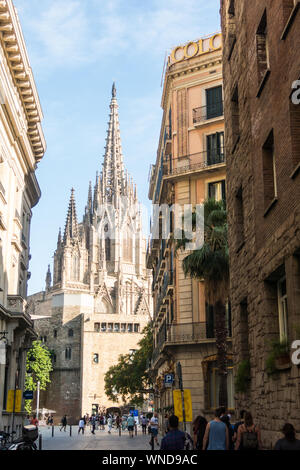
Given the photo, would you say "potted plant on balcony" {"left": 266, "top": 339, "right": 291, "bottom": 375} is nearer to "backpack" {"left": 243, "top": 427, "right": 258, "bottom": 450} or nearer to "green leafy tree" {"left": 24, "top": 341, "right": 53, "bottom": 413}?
"backpack" {"left": 243, "top": 427, "right": 258, "bottom": 450}

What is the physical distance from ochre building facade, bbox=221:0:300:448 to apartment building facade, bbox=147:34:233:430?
1487 cm

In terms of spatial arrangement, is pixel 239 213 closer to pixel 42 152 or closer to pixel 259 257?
pixel 259 257

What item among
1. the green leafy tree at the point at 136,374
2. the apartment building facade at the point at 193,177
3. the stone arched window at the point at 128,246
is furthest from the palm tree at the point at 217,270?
the stone arched window at the point at 128,246

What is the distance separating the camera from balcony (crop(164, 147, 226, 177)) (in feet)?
111

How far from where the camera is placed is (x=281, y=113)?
12.5 metres

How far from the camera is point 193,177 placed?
113 ft

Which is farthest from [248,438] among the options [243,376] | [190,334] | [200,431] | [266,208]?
[190,334]

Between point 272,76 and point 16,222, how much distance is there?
70.1 ft

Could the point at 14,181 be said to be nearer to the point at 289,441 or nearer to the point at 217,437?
the point at 217,437

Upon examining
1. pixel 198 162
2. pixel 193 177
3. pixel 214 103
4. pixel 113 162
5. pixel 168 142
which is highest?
pixel 113 162

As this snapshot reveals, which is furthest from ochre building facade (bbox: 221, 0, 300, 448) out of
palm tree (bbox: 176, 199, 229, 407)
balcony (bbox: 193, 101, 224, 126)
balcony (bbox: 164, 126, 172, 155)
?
balcony (bbox: 164, 126, 172, 155)

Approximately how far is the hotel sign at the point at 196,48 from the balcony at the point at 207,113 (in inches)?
120

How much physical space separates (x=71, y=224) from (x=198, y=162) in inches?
3724

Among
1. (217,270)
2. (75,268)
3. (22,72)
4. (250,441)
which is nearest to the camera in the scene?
(250,441)
